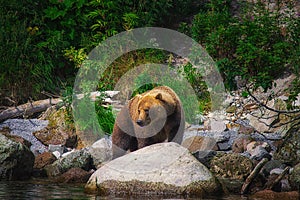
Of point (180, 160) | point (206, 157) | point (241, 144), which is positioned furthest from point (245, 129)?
point (180, 160)

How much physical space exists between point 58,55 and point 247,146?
503 cm

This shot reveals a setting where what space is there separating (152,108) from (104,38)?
5.48 meters

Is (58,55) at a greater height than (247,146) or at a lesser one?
greater

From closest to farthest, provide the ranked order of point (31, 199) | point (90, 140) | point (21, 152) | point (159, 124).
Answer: point (31, 199) < point (159, 124) < point (21, 152) < point (90, 140)

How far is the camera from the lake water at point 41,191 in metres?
6.39

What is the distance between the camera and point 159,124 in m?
7.63

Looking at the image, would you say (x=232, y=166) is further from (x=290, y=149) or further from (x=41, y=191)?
(x=41, y=191)

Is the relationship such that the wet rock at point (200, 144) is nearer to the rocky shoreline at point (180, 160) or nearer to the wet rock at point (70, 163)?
the rocky shoreline at point (180, 160)

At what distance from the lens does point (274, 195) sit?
21.4 feet

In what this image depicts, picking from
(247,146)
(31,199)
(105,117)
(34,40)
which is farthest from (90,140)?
(31,199)

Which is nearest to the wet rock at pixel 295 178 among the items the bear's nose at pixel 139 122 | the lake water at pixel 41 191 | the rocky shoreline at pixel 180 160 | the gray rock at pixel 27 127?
the rocky shoreline at pixel 180 160

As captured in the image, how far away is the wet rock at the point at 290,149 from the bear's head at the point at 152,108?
1728mm

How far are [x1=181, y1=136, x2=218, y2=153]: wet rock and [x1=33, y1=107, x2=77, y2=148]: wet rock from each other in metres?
2.05

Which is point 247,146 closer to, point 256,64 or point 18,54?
point 256,64
